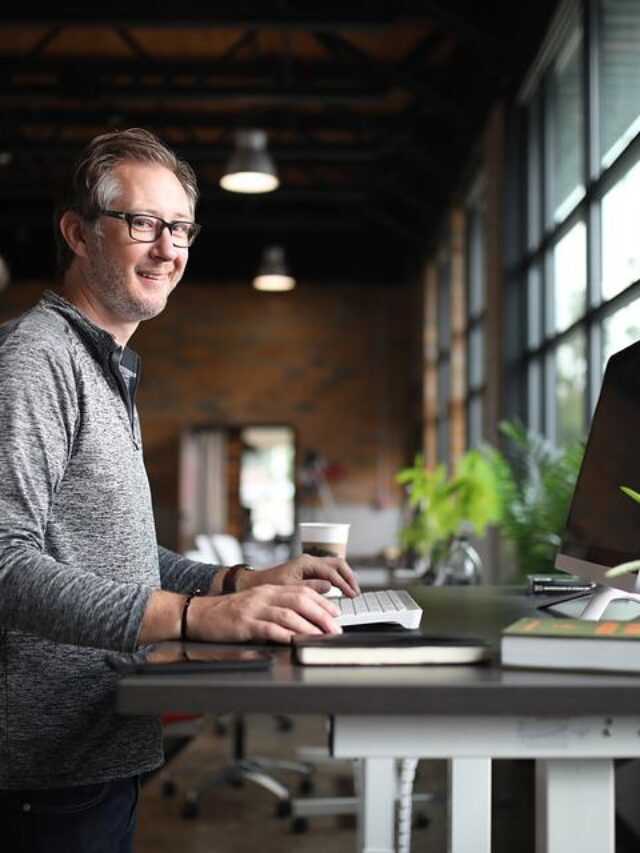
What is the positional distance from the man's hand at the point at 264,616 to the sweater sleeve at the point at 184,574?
0.49 metres

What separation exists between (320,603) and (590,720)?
0.34 metres

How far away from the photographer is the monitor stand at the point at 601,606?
1701 mm

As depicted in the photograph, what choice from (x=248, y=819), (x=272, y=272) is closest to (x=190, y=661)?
(x=248, y=819)

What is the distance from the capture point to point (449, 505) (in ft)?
18.7

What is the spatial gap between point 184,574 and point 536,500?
10.8 feet

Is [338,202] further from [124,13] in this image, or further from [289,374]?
[124,13]

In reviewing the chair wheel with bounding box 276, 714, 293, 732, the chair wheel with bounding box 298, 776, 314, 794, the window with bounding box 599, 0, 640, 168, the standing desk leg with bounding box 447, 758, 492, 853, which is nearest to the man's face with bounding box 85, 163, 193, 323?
the standing desk leg with bounding box 447, 758, 492, 853

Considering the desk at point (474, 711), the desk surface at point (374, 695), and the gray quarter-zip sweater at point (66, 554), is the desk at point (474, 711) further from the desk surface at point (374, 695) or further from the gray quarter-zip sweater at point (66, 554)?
the gray quarter-zip sweater at point (66, 554)

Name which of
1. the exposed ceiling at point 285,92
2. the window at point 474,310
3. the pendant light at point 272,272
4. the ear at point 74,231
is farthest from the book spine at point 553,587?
the pendant light at point 272,272

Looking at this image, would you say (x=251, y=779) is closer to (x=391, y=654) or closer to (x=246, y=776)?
(x=246, y=776)

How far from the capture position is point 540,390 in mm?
6766

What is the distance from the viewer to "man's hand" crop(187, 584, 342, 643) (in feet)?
4.60

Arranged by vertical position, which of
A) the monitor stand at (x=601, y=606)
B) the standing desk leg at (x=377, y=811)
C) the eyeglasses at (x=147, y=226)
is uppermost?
the eyeglasses at (x=147, y=226)

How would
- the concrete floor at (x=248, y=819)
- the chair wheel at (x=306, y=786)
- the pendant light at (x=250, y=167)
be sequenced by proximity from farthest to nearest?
the pendant light at (x=250, y=167) → the chair wheel at (x=306, y=786) → the concrete floor at (x=248, y=819)
